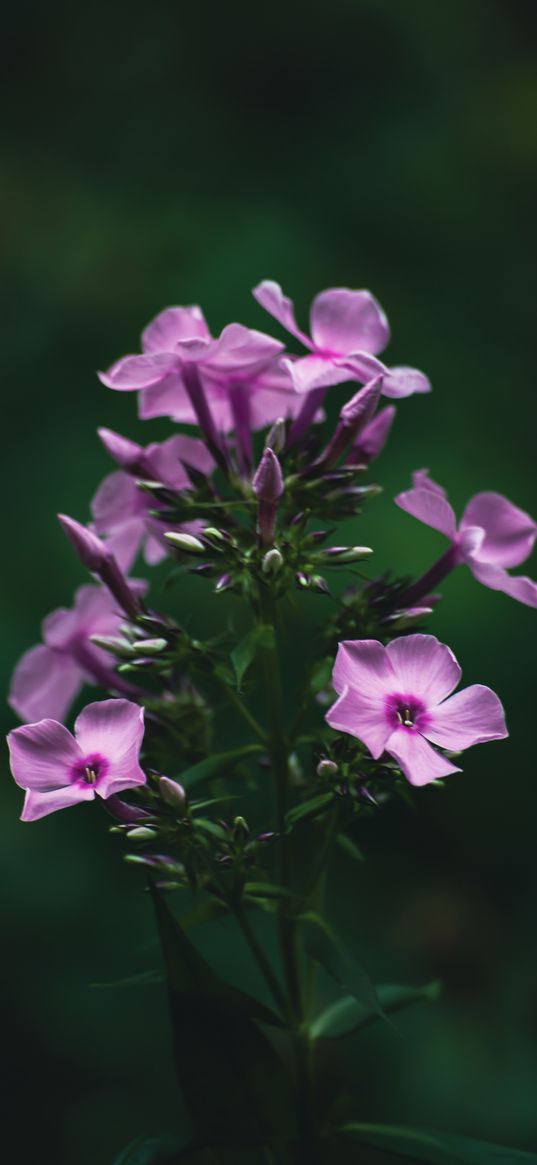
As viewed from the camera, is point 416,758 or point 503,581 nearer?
point 416,758

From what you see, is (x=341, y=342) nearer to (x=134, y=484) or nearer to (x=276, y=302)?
(x=276, y=302)

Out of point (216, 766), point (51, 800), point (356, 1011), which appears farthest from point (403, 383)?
point (356, 1011)

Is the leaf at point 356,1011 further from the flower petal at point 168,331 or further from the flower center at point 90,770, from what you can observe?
the flower petal at point 168,331

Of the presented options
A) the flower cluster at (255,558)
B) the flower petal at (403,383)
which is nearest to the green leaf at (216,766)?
the flower cluster at (255,558)

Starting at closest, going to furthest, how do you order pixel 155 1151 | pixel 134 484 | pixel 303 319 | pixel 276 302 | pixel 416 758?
pixel 416 758, pixel 155 1151, pixel 276 302, pixel 134 484, pixel 303 319

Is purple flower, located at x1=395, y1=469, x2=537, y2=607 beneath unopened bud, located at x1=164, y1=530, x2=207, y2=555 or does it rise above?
beneath

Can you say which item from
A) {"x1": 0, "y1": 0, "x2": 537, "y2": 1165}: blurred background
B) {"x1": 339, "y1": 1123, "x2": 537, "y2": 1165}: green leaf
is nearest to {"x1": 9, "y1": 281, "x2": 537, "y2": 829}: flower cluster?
{"x1": 339, "y1": 1123, "x2": 537, "y2": 1165}: green leaf

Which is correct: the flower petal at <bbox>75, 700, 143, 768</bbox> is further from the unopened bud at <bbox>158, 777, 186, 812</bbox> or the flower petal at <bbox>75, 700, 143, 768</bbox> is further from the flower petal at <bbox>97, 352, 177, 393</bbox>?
the flower petal at <bbox>97, 352, 177, 393</bbox>

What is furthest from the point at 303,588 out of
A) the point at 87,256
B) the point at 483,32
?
the point at 483,32
